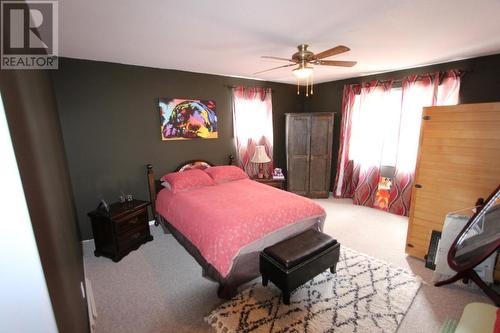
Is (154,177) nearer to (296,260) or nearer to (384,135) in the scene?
(296,260)

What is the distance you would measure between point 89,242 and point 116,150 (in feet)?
4.36

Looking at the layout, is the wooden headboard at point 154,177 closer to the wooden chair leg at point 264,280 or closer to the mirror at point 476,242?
the wooden chair leg at point 264,280

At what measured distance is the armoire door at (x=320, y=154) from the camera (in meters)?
4.34

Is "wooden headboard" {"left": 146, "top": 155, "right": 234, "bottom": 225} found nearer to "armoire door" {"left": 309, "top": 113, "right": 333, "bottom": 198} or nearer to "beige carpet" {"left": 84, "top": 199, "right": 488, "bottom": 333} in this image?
"beige carpet" {"left": 84, "top": 199, "right": 488, "bottom": 333}

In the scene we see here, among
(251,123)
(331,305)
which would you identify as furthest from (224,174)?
(331,305)

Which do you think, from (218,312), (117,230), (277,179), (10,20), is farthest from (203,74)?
(218,312)

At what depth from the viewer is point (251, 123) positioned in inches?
169

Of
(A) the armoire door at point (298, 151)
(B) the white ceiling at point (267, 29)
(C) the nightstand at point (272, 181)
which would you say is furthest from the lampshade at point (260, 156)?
(B) the white ceiling at point (267, 29)

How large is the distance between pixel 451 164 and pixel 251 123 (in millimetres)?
3025

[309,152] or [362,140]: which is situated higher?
[362,140]

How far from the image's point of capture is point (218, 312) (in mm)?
1859

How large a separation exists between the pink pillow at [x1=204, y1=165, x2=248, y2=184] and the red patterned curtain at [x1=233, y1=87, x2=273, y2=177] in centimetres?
57

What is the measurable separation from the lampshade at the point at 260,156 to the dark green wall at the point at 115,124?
998mm

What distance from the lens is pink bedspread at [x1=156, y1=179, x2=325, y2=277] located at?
1970 mm
